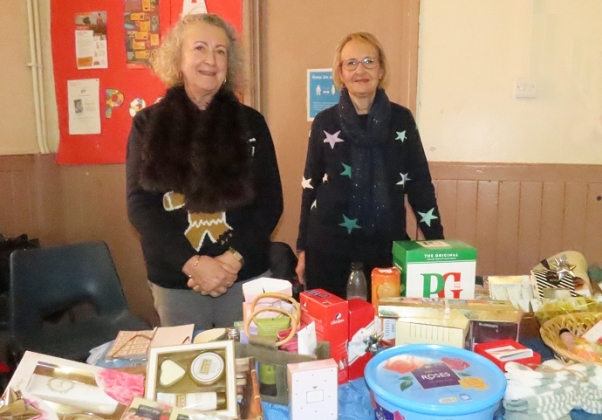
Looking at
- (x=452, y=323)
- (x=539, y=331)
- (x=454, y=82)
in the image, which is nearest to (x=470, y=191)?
(x=454, y=82)

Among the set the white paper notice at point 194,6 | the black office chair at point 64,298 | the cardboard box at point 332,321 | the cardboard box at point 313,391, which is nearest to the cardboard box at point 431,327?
the cardboard box at point 332,321

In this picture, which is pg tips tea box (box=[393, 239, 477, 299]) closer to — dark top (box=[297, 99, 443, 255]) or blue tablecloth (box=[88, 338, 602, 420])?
blue tablecloth (box=[88, 338, 602, 420])

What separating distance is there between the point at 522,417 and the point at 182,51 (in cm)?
134

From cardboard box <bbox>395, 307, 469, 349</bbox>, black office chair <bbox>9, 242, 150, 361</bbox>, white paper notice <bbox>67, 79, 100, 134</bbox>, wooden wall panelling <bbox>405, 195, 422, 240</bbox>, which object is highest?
white paper notice <bbox>67, 79, 100, 134</bbox>

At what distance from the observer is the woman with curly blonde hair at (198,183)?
1567mm

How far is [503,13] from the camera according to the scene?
231 cm

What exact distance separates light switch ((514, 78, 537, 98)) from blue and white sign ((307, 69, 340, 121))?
32.8 inches

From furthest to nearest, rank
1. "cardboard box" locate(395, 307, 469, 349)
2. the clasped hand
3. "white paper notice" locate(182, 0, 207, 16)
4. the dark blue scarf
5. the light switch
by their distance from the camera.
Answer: "white paper notice" locate(182, 0, 207, 16) < the light switch < the dark blue scarf < the clasped hand < "cardboard box" locate(395, 307, 469, 349)

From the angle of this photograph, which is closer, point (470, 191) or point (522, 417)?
point (522, 417)

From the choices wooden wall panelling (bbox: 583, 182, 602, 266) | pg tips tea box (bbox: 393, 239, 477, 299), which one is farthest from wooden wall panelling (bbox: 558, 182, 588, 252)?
pg tips tea box (bbox: 393, 239, 477, 299)

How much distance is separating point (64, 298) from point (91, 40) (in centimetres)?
151

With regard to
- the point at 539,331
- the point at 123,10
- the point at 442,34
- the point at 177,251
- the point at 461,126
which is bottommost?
the point at 539,331

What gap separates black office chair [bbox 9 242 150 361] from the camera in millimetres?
1907

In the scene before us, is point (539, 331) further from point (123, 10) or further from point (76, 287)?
point (123, 10)
